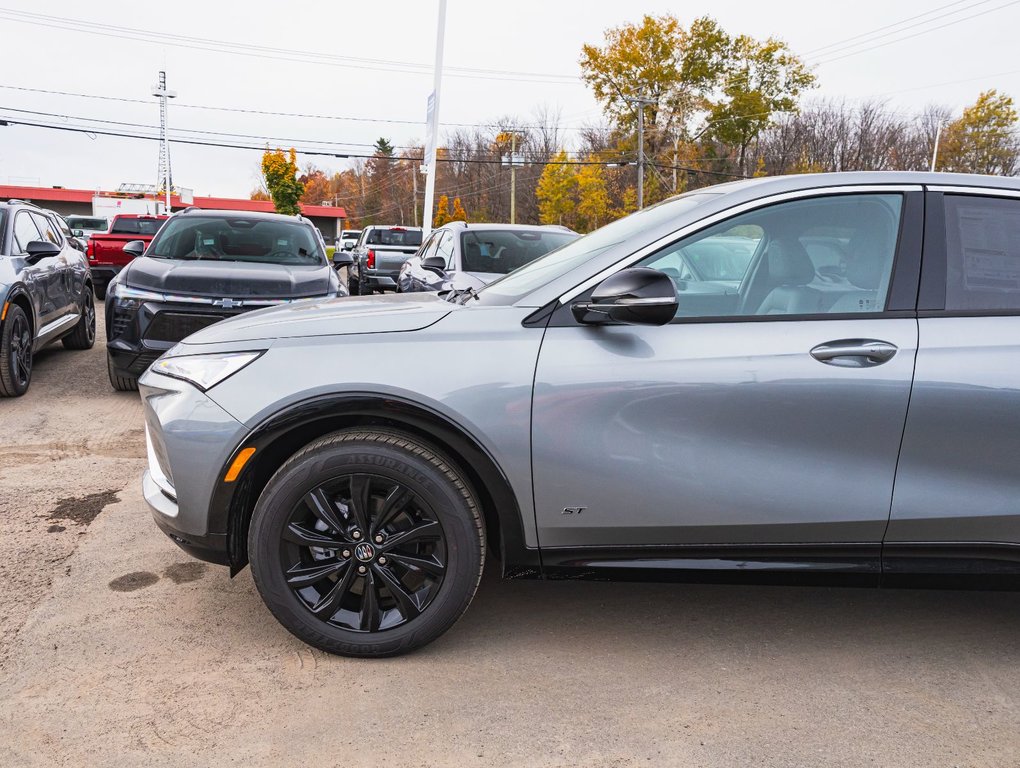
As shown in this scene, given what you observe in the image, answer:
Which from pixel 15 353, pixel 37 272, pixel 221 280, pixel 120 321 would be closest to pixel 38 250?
pixel 37 272

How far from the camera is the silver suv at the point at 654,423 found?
2.81 meters

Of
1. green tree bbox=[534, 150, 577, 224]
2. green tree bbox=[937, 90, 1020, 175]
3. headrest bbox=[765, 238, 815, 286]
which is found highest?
green tree bbox=[937, 90, 1020, 175]

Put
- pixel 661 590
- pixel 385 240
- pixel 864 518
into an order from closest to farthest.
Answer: pixel 864 518, pixel 661 590, pixel 385 240

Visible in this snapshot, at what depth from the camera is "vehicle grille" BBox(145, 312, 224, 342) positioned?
685 centimetres

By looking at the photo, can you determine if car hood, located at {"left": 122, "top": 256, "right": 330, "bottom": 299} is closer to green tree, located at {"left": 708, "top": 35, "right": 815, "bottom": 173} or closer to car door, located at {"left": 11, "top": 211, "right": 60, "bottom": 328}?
car door, located at {"left": 11, "top": 211, "right": 60, "bottom": 328}

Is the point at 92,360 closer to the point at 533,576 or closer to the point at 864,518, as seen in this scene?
the point at 533,576

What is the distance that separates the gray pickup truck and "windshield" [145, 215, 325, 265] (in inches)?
252

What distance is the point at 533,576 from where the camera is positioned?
9.88 ft

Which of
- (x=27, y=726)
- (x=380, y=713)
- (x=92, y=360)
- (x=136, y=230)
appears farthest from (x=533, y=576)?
(x=136, y=230)

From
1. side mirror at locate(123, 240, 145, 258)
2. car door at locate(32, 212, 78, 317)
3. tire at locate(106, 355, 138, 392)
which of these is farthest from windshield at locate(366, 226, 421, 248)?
tire at locate(106, 355, 138, 392)

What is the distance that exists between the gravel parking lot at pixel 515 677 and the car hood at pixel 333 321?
3.75 ft

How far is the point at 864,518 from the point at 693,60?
54.5m

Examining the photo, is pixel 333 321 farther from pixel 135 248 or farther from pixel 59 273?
pixel 59 273

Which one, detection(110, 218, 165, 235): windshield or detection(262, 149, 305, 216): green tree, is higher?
detection(262, 149, 305, 216): green tree
